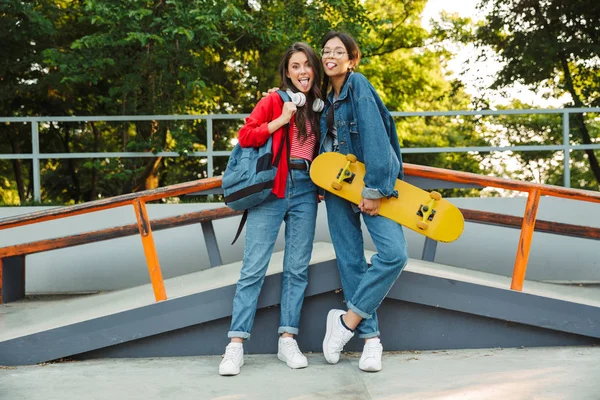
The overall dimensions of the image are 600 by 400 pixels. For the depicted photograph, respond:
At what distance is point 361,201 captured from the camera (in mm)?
3564

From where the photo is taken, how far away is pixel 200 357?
4.04 meters

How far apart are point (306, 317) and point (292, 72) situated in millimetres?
1559

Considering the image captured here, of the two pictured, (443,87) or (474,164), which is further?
(443,87)

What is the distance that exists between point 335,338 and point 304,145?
116 centimetres

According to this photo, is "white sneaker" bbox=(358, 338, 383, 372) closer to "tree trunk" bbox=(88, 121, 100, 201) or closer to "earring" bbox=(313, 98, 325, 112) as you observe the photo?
"earring" bbox=(313, 98, 325, 112)

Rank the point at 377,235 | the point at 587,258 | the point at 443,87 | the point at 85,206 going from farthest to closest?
1. the point at 443,87
2. the point at 587,258
3. the point at 85,206
4. the point at 377,235

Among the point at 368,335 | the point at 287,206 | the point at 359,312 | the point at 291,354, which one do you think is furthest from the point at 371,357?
the point at 287,206

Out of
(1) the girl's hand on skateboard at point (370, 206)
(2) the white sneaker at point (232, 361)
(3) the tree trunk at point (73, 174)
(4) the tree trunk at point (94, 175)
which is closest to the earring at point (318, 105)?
(1) the girl's hand on skateboard at point (370, 206)

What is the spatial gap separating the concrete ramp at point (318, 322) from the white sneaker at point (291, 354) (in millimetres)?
260

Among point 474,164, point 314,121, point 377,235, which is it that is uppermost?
point 314,121

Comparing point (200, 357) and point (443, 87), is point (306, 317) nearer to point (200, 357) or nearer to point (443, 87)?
point (200, 357)

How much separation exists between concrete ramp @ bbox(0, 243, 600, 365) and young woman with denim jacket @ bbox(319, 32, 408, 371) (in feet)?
0.97

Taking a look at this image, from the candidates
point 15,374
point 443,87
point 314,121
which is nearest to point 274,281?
point 314,121

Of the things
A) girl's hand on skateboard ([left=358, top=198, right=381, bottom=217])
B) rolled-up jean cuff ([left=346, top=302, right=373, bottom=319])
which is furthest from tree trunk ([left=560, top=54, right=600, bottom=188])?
rolled-up jean cuff ([left=346, top=302, right=373, bottom=319])
